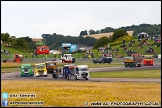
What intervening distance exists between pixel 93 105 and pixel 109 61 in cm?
7922

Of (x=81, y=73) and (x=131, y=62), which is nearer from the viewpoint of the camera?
(x=81, y=73)

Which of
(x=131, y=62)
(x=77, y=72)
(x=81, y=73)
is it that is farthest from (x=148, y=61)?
(x=81, y=73)

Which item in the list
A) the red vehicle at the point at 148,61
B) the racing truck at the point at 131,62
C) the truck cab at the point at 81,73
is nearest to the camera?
the truck cab at the point at 81,73

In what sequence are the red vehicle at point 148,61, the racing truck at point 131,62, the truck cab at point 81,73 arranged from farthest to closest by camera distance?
the red vehicle at point 148,61 < the racing truck at point 131,62 < the truck cab at point 81,73

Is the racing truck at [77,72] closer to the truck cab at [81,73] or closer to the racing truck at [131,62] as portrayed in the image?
the truck cab at [81,73]

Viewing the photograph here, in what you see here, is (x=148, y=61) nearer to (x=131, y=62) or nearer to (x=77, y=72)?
(x=131, y=62)

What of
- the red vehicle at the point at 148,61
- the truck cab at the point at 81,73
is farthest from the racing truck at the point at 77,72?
the red vehicle at the point at 148,61

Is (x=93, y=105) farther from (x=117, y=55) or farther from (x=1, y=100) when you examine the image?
(x=117, y=55)

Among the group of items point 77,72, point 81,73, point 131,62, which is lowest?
point 81,73

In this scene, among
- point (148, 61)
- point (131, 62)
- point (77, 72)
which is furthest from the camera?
point (148, 61)

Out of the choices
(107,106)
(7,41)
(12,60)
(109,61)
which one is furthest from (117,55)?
(107,106)

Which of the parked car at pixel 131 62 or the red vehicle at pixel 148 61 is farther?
the red vehicle at pixel 148 61

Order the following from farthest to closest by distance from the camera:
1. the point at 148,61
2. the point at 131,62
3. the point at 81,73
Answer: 1. the point at 148,61
2. the point at 131,62
3. the point at 81,73

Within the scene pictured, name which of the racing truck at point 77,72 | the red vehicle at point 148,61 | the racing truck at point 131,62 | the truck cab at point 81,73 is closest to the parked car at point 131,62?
the racing truck at point 131,62
